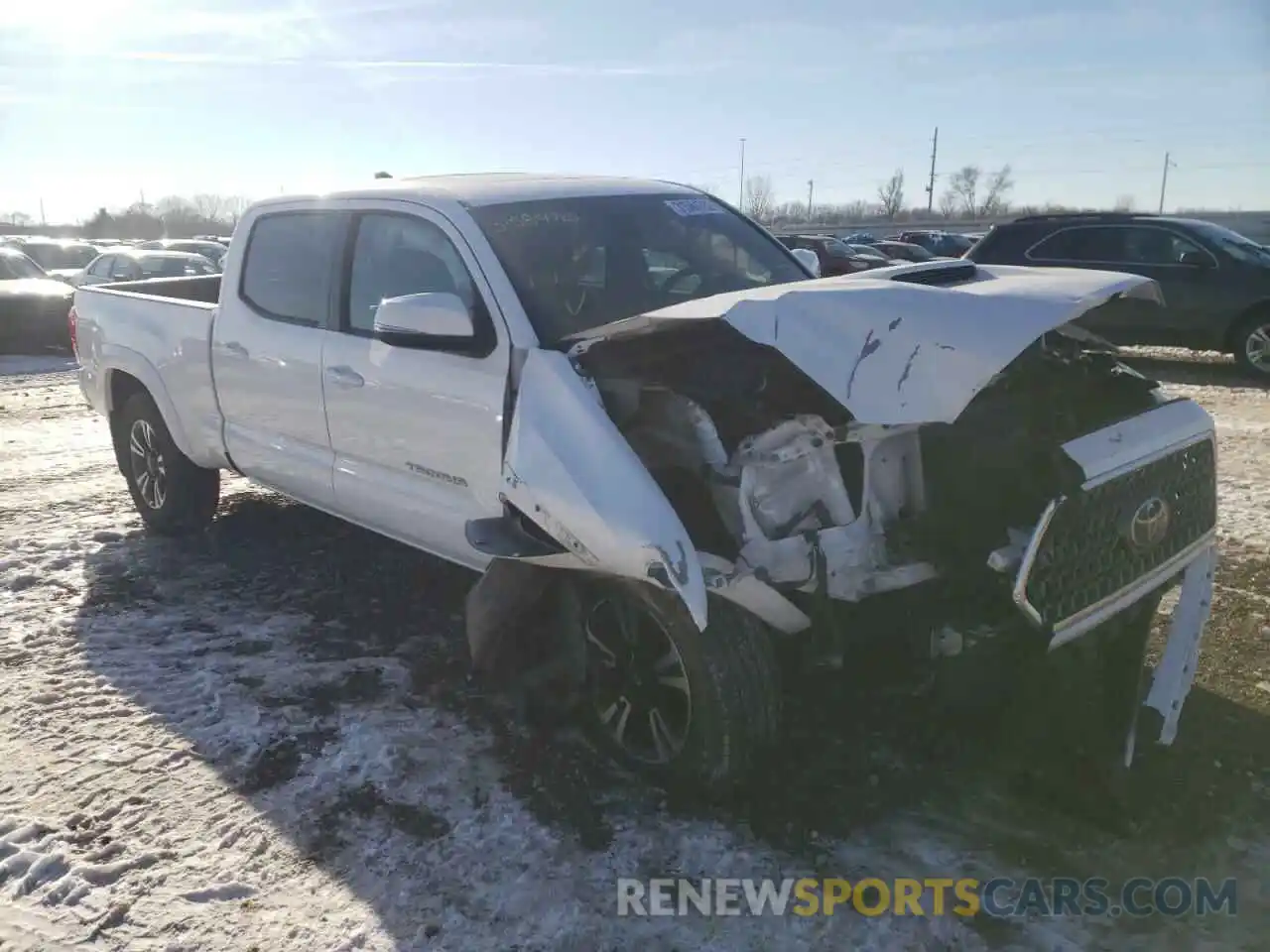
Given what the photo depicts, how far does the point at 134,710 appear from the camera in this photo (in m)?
3.84

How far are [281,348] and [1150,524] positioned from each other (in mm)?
3517

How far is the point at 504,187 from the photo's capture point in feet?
13.4

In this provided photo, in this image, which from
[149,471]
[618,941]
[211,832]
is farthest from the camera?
[149,471]

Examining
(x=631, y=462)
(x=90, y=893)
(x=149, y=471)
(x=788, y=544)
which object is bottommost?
(x=90, y=893)

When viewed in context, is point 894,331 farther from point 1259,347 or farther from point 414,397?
point 1259,347

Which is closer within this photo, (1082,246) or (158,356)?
(158,356)

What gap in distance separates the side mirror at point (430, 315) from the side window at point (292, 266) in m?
0.98

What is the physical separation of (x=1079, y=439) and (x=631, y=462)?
1306 mm

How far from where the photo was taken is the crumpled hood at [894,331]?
2625 millimetres

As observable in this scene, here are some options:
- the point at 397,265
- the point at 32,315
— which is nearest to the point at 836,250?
the point at 32,315

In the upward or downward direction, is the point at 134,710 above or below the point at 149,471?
below

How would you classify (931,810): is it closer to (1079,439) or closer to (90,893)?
(1079,439)

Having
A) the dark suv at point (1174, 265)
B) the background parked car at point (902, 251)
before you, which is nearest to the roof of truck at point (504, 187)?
the dark suv at point (1174, 265)

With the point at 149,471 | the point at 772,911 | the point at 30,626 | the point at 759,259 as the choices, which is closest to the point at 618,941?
the point at 772,911
